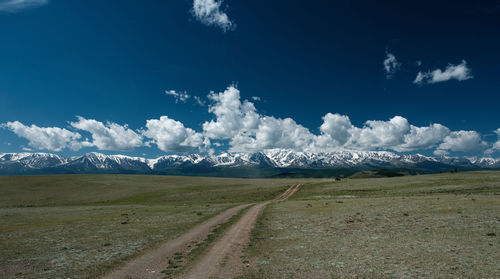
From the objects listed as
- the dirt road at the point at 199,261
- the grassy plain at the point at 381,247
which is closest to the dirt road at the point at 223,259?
the dirt road at the point at 199,261

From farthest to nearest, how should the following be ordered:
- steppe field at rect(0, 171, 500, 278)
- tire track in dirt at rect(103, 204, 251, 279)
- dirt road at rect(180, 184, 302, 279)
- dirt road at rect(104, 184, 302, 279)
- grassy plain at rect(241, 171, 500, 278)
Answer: tire track in dirt at rect(103, 204, 251, 279)
dirt road at rect(104, 184, 302, 279)
dirt road at rect(180, 184, 302, 279)
steppe field at rect(0, 171, 500, 278)
grassy plain at rect(241, 171, 500, 278)

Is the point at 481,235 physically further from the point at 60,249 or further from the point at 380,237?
the point at 60,249

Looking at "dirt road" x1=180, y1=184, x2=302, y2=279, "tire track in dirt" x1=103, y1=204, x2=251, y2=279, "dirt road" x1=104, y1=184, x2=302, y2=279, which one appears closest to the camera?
"dirt road" x1=180, y1=184, x2=302, y2=279

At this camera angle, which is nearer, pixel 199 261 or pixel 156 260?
pixel 199 261

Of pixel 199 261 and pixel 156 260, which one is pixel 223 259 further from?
pixel 156 260

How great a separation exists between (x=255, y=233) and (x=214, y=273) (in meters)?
11.6

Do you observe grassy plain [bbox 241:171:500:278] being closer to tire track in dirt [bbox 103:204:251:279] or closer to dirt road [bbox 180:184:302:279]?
dirt road [bbox 180:184:302:279]

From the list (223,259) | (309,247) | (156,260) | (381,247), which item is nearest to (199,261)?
(223,259)

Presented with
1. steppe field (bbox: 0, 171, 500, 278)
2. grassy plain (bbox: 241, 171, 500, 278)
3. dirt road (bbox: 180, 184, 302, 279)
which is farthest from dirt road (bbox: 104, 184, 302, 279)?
grassy plain (bbox: 241, 171, 500, 278)

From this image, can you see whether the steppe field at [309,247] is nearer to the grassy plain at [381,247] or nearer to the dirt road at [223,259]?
the grassy plain at [381,247]

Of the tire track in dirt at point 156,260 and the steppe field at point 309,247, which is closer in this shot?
the steppe field at point 309,247

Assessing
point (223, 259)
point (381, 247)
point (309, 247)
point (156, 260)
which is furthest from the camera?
point (309, 247)

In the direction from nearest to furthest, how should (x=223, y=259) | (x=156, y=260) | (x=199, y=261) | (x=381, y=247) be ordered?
(x=199, y=261) < (x=223, y=259) < (x=156, y=260) < (x=381, y=247)

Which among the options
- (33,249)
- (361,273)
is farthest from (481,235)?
(33,249)
